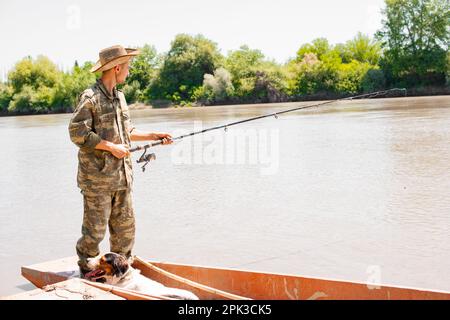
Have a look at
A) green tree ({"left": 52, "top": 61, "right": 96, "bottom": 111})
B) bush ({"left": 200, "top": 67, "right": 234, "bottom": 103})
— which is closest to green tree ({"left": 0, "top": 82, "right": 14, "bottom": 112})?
green tree ({"left": 52, "top": 61, "right": 96, "bottom": 111})

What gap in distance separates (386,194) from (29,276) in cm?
538

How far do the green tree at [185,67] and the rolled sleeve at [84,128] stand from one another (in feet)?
233

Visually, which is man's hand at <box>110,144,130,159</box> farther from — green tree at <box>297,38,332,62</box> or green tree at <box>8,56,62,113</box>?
green tree at <box>297,38,332,62</box>

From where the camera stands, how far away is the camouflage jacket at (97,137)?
16.0ft

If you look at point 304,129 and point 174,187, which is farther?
point 304,129

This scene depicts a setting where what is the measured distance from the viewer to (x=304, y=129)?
21.5 m

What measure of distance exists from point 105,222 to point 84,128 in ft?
2.60

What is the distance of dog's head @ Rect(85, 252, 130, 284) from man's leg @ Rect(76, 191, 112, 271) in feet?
1.39

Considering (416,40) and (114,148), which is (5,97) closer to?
(416,40)

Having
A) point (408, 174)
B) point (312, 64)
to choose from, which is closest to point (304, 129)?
point (408, 174)

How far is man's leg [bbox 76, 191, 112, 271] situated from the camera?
4.95 meters

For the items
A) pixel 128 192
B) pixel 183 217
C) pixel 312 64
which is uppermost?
pixel 312 64
